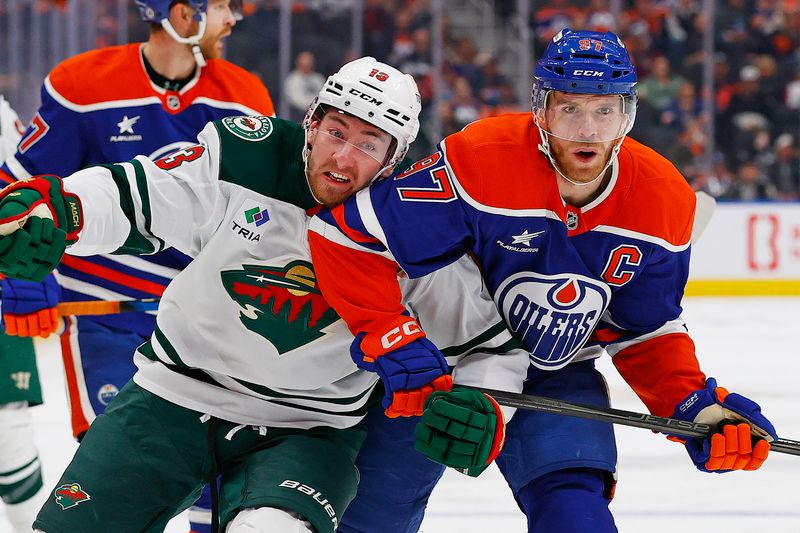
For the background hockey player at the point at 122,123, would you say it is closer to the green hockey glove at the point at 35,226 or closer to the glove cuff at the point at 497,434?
the green hockey glove at the point at 35,226

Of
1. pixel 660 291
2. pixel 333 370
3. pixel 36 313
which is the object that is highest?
pixel 660 291

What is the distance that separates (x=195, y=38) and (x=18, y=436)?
1052 millimetres

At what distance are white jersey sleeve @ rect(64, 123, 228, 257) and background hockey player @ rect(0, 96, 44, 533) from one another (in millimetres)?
909

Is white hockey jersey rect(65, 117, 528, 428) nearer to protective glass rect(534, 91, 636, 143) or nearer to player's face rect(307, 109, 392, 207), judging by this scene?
player's face rect(307, 109, 392, 207)

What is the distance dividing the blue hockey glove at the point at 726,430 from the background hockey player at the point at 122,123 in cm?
129

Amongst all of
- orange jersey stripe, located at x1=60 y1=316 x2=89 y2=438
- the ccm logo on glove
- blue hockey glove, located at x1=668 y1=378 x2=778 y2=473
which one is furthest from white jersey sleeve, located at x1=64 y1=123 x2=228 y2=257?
blue hockey glove, located at x1=668 y1=378 x2=778 y2=473

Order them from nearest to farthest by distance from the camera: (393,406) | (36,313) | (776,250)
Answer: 1. (393,406)
2. (36,313)
3. (776,250)

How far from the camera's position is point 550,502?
1.97 metres

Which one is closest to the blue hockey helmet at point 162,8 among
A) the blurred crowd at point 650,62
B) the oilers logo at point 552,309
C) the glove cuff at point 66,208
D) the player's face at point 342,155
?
the player's face at point 342,155

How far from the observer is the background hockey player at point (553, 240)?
197 centimetres

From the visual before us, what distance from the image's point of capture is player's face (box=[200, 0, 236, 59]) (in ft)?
9.29

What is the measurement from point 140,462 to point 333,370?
36 centimetres

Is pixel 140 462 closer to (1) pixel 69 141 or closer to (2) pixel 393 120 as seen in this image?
(2) pixel 393 120

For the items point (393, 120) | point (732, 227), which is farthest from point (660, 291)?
point (732, 227)
